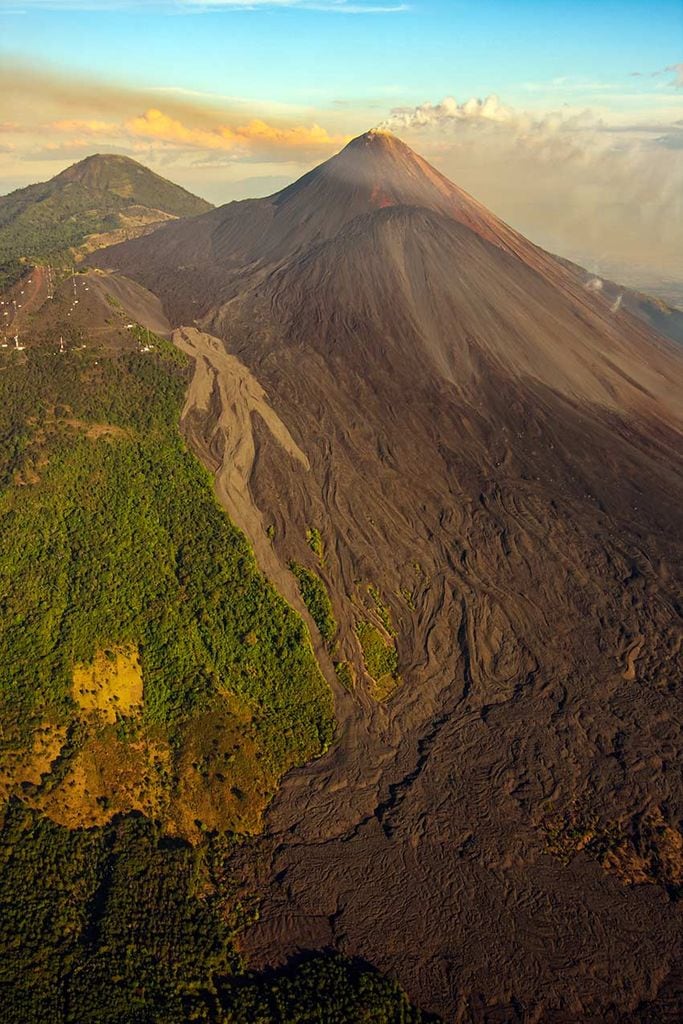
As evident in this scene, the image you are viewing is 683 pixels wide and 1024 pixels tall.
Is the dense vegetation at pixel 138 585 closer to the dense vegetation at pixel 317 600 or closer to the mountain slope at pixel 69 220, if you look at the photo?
the dense vegetation at pixel 317 600

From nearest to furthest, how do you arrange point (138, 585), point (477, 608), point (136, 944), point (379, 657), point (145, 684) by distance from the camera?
point (136, 944) → point (145, 684) → point (379, 657) → point (138, 585) → point (477, 608)

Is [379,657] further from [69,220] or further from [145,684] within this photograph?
[69,220]

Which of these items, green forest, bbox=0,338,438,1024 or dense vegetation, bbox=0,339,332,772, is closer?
green forest, bbox=0,338,438,1024

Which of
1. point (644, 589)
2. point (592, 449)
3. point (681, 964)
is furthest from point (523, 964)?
point (592, 449)

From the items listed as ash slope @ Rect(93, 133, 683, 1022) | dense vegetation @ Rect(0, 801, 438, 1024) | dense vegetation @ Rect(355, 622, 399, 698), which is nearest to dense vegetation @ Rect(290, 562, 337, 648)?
ash slope @ Rect(93, 133, 683, 1022)

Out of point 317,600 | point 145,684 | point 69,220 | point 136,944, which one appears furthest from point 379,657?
point 69,220

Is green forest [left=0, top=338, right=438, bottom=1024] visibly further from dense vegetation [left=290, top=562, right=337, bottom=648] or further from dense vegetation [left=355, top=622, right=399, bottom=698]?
dense vegetation [left=355, top=622, right=399, bottom=698]
